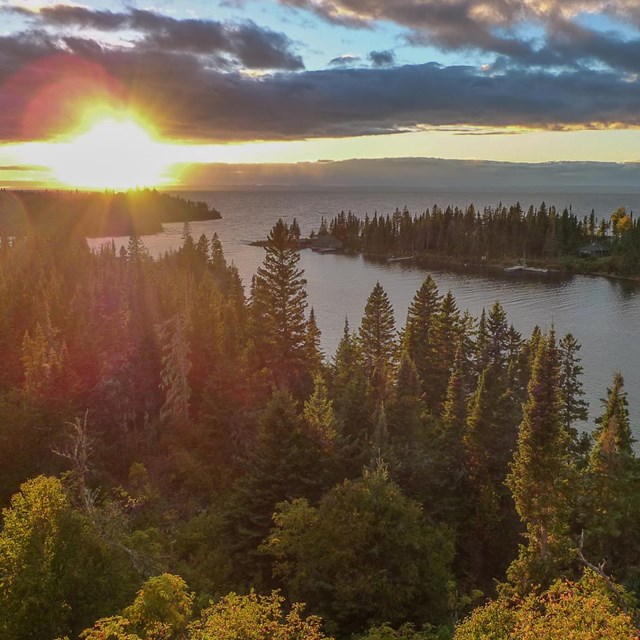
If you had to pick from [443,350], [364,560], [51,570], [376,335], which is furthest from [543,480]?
[443,350]

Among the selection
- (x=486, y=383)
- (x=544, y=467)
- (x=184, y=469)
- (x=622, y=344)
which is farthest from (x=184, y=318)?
(x=622, y=344)

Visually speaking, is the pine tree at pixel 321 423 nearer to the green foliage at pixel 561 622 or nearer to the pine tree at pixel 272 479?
the pine tree at pixel 272 479

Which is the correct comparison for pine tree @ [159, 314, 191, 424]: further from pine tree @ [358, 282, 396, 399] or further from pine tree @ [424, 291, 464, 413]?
pine tree @ [424, 291, 464, 413]

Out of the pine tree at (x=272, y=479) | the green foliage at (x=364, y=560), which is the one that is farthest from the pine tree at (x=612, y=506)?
the pine tree at (x=272, y=479)

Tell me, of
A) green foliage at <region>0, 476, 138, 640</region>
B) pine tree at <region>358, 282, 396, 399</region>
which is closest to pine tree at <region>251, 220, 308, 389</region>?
pine tree at <region>358, 282, 396, 399</region>

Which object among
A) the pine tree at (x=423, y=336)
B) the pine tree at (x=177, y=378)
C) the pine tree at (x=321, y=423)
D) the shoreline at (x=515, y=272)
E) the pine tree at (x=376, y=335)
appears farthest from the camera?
the shoreline at (x=515, y=272)
